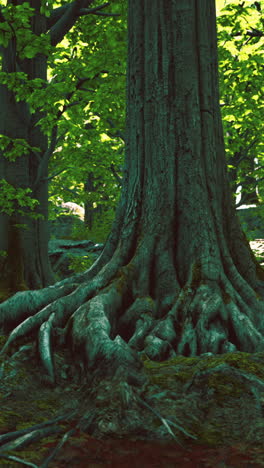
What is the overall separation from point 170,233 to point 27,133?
6.60 metres

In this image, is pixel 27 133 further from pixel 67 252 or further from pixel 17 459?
pixel 17 459

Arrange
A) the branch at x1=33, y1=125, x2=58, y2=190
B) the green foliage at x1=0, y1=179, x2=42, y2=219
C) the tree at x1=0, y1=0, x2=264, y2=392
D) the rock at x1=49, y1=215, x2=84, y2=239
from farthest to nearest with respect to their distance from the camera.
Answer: the rock at x1=49, y1=215, x2=84, y2=239, the branch at x1=33, y1=125, x2=58, y2=190, the green foliage at x1=0, y1=179, x2=42, y2=219, the tree at x1=0, y1=0, x2=264, y2=392

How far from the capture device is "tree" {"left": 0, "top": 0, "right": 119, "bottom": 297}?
888 cm

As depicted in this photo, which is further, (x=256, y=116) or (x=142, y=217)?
(x=256, y=116)

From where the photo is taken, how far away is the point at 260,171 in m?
16.9

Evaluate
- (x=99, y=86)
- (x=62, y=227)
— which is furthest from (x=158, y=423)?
(x=62, y=227)

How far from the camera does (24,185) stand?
34.2ft

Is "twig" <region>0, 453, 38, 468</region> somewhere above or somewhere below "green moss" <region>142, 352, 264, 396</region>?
below

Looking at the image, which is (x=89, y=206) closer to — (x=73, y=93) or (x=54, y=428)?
(x=73, y=93)

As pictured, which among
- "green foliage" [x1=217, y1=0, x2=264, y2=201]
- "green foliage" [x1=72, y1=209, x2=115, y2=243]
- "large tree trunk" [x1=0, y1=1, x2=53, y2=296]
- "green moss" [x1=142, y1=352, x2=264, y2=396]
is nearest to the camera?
"green moss" [x1=142, y1=352, x2=264, y2=396]

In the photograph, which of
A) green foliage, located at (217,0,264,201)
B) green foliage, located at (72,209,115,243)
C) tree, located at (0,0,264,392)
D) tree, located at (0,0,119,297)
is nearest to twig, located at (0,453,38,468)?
tree, located at (0,0,264,392)

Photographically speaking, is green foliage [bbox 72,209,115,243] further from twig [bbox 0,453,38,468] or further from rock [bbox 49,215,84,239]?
twig [bbox 0,453,38,468]

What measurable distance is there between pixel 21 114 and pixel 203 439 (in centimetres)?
977

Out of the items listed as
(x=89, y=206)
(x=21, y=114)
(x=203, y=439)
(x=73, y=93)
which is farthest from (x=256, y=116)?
(x=203, y=439)
